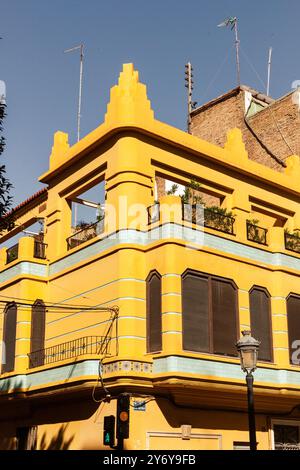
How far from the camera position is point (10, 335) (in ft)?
75.7

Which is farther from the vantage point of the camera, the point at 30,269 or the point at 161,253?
the point at 30,269

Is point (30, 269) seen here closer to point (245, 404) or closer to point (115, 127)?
point (115, 127)

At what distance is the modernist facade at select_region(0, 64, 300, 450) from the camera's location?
18.8m

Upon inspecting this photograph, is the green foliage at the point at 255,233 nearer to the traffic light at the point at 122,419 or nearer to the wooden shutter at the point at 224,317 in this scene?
the wooden shutter at the point at 224,317

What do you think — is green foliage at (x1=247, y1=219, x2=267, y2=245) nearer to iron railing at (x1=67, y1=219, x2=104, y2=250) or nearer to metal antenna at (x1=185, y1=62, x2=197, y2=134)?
iron railing at (x1=67, y1=219, x2=104, y2=250)

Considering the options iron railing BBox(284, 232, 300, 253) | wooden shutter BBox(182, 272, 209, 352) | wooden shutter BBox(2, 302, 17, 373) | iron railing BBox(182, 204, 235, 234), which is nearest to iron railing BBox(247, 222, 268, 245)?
iron railing BBox(182, 204, 235, 234)

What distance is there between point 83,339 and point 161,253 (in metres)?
3.66

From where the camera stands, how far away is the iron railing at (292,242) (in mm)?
23484

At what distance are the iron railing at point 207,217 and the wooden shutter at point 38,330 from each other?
5.84m

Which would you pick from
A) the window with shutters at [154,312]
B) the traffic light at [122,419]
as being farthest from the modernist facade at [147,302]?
the traffic light at [122,419]

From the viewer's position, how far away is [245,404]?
68.0ft

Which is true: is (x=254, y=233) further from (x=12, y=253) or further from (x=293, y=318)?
(x=12, y=253)
